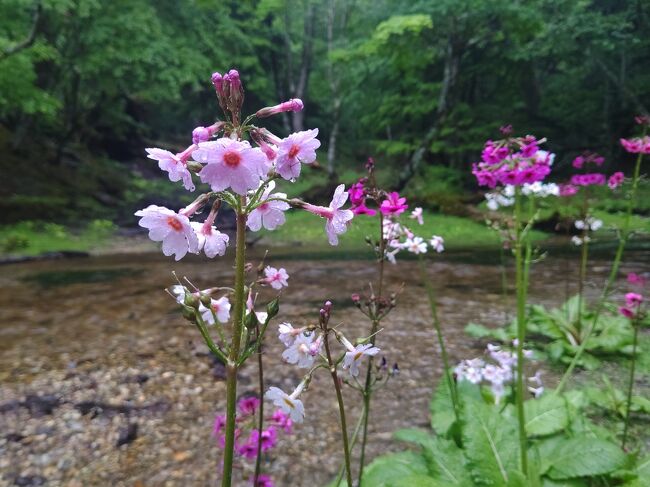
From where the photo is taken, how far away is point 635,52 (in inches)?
737

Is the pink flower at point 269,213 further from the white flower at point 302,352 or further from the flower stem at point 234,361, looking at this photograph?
the white flower at point 302,352

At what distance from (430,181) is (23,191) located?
16.6 m

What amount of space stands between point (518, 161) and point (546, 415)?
1487mm

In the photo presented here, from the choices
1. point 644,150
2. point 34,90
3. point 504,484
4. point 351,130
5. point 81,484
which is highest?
point 351,130

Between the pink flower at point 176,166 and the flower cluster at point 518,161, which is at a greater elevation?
the flower cluster at point 518,161

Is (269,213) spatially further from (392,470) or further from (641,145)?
(641,145)

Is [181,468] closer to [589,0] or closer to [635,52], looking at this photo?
[589,0]

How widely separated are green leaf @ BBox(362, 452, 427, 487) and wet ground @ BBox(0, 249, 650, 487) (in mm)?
425

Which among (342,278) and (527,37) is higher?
(527,37)

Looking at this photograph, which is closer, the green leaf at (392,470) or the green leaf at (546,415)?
the green leaf at (392,470)

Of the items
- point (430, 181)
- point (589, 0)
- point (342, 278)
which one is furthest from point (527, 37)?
point (342, 278)

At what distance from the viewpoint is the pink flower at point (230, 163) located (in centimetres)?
113

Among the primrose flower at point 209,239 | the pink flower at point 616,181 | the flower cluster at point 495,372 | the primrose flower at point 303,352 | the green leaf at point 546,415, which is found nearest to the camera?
the primrose flower at point 209,239

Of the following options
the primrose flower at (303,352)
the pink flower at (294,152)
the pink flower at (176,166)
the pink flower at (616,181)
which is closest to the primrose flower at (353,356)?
the primrose flower at (303,352)
